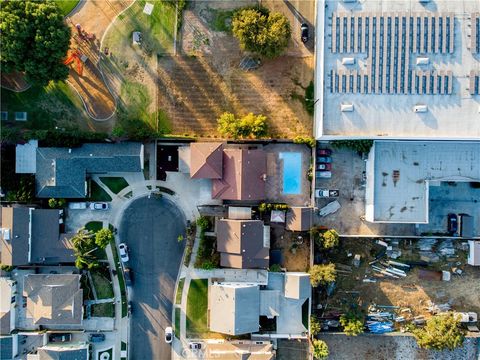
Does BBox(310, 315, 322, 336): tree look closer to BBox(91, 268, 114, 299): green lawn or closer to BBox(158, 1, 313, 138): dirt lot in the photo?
BBox(158, 1, 313, 138): dirt lot

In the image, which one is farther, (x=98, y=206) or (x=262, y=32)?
(x=98, y=206)

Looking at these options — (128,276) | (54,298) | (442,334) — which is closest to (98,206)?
(128,276)

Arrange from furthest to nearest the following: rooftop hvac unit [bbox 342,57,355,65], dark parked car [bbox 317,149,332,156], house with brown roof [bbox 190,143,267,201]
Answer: dark parked car [bbox 317,149,332,156] < house with brown roof [bbox 190,143,267,201] < rooftop hvac unit [bbox 342,57,355,65]

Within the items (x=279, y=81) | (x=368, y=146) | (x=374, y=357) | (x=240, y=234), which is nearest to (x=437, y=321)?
(x=374, y=357)

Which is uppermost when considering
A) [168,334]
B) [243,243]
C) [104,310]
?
[243,243]

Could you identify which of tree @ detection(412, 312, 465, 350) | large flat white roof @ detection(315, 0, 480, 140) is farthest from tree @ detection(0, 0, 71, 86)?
tree @ detection(412, 312, 465, 350)

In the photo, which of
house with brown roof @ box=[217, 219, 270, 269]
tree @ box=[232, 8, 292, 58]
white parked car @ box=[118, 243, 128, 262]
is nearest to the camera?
tree @ box=[232, 8, 292, 58]

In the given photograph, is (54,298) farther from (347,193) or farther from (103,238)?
(347,193)
